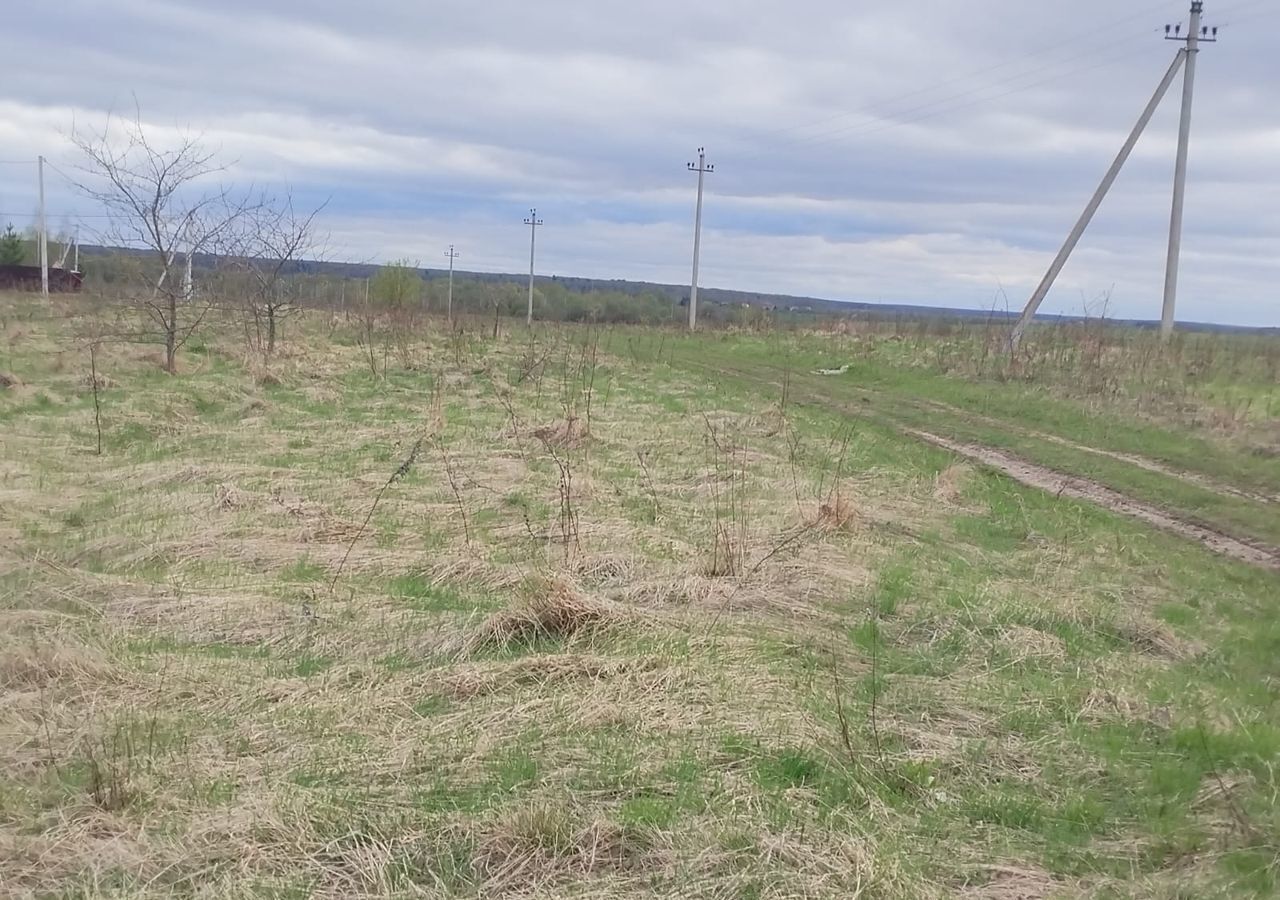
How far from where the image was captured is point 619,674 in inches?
187

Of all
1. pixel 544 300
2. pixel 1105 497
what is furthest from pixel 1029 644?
pixel 544 300

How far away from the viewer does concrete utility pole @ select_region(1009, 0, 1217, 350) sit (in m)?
20.9

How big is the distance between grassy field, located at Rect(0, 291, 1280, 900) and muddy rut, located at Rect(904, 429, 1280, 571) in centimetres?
20

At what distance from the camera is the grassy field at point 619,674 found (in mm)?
3340

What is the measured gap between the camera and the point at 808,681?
482 centimetres

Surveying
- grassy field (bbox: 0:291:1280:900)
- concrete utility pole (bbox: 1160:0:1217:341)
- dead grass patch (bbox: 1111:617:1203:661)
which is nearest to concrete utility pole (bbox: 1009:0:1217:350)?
concrete utility pole (bbox: 1160:0:1217:341)

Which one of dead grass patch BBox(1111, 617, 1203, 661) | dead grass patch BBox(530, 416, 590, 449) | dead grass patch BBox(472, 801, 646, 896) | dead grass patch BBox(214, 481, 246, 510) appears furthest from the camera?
dead grass patch BBox(530, 416, 590, 449)

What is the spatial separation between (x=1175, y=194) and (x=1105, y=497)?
16067 millimetres

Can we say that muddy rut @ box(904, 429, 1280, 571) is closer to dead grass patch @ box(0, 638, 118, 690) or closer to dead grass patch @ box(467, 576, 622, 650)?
dead grass patch @ box(467, 576, 622, 650)

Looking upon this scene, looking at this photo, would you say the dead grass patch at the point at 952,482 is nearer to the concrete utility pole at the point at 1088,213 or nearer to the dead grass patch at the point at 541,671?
the dead grass patch at the point at 541,671

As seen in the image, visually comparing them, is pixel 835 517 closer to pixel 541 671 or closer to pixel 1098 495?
pixel 541 671

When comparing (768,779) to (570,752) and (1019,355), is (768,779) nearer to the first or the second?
(570,752)

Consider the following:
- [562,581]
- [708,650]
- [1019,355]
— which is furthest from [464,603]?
[1019,355]

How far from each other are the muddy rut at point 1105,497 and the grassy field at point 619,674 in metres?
0.20
